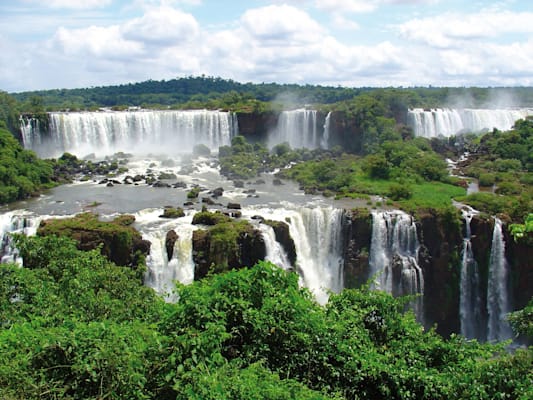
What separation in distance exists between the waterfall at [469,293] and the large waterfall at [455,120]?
82.6ft

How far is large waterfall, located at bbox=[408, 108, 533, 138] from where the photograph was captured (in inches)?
1866

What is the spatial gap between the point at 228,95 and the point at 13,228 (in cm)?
3734

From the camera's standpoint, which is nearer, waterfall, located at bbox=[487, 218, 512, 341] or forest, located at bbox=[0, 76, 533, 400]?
forest, located at bbox=[0, 76, 533, 400]

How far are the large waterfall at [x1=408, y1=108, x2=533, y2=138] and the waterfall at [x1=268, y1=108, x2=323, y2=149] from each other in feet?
31.8

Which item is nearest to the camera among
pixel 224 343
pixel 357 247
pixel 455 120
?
pixel 224 343

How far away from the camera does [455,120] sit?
49094mm

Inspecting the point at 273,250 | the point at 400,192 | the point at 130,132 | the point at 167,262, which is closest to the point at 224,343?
the point at 167,262

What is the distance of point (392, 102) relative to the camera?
46500mm

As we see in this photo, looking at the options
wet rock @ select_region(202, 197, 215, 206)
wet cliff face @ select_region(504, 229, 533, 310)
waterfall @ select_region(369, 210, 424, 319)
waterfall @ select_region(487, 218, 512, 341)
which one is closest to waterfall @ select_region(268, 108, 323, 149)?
wet rock @ select_region(202, 197, 215, 206)

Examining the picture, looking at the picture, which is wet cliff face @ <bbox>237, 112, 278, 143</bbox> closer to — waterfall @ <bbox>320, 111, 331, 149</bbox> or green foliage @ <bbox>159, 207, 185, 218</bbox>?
waterfall @ <bbox>320, 111, 331, 149</bbox>

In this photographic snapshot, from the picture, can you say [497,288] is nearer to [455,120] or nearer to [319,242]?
[319,242]

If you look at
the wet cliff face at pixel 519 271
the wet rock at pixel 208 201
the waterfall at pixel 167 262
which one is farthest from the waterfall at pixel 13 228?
the wet cliff face at pixel 519 271

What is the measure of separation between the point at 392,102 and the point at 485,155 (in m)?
10.8

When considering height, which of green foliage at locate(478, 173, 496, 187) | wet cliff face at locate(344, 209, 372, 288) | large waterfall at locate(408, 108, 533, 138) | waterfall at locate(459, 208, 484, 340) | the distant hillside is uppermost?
the distant hillside
